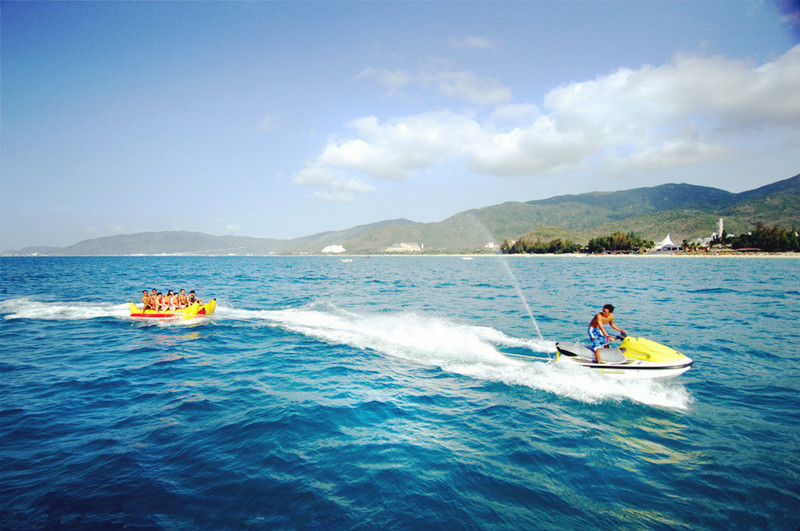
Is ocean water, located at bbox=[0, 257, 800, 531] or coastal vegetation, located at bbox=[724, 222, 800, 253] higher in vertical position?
coastal vegetation, located at bbox=[724, 222, 800, 253]

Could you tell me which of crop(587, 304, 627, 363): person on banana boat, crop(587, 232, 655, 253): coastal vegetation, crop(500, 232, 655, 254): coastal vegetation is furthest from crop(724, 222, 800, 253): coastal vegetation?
crop(587, 304, 627, 363): person on banana boat

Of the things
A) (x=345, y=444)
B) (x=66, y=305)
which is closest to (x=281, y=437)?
(x=345, y=444)

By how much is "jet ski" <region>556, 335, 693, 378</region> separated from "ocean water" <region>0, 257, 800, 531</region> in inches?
17.8

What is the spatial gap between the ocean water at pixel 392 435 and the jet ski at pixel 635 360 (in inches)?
17.8

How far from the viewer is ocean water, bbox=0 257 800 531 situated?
677cm

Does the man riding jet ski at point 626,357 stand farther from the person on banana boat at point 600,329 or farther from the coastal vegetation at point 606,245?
the coastal vegetation at point 606,245

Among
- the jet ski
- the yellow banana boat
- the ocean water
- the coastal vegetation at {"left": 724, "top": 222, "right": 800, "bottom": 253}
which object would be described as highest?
the coastal vegetation at {"left": 724, "top": 222, "right": 800, "bottom": 253}

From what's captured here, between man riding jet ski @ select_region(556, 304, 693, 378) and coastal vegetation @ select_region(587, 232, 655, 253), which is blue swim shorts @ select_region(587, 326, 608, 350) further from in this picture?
coastal vegetation @ select_region(587, 232, 655, 253)

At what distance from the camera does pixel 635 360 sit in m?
12.7

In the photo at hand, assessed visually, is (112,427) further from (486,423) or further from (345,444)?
(486,423)

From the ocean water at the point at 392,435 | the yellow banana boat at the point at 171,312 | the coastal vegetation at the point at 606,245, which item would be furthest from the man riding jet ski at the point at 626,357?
the coastal vegetation at the point at 606,245

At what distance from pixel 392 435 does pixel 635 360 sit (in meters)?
9.48

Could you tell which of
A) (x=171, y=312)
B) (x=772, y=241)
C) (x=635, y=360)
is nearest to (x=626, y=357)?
(x=635, y=360)

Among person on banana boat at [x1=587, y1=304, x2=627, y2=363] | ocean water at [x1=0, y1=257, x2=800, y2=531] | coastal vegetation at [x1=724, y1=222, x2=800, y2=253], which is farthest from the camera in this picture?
coastal vegetation at [x1=724, y1=222, x2=800, y2=253]
